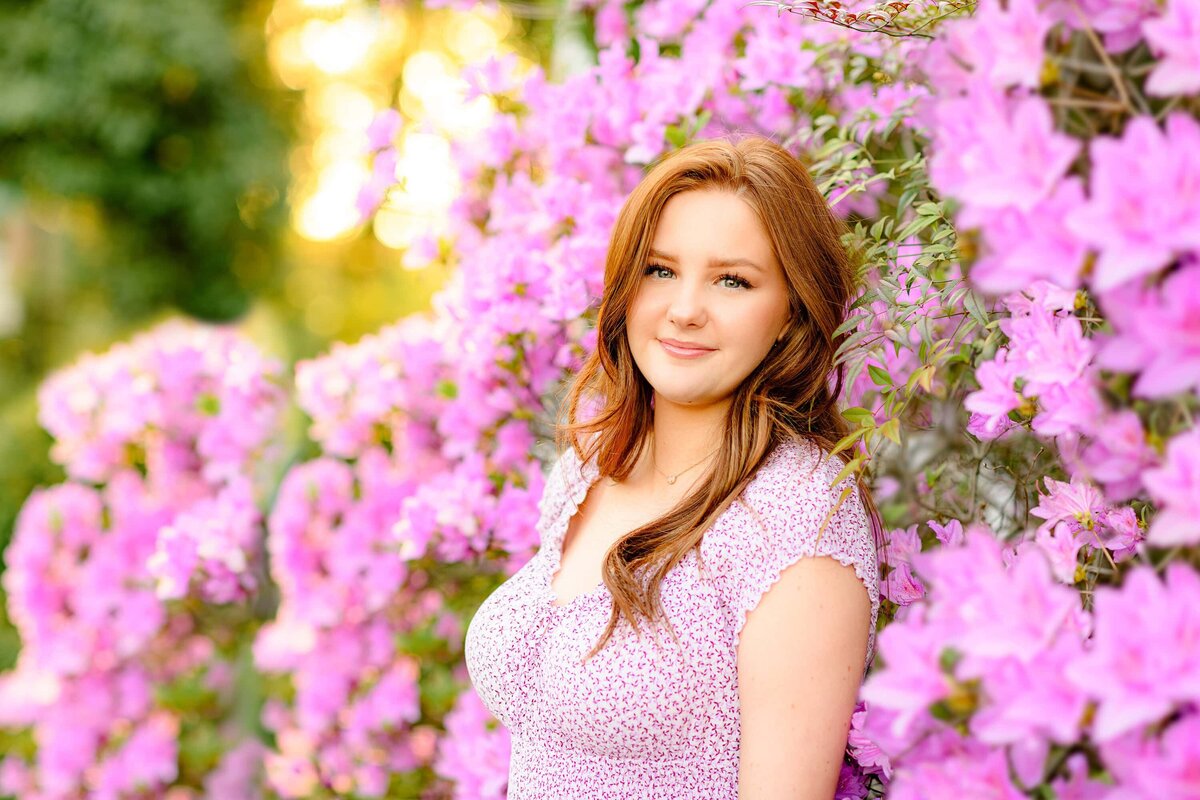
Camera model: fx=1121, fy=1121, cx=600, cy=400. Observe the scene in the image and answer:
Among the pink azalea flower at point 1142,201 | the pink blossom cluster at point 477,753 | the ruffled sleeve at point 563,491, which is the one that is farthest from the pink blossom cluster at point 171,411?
the pink azalea flower at point 1142,201

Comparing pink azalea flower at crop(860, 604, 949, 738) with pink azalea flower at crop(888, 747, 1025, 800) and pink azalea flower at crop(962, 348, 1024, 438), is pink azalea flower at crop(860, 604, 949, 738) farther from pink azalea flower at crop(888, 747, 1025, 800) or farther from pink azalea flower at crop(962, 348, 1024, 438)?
pink azalea flower at crop(962, 348, 1024, 438)

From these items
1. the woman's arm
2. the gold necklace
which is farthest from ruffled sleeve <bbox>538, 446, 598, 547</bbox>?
the woman's arm

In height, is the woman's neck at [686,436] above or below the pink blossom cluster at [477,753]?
above

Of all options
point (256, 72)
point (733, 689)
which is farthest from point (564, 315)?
point (256, 72)

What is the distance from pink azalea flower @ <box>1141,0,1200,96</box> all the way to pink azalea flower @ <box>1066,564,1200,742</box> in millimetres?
321

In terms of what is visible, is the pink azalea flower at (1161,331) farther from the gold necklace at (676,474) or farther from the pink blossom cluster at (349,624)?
the pink blossom cluster at (349,624)

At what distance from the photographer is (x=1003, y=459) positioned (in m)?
1.80

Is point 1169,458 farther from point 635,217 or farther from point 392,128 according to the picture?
point 392,128

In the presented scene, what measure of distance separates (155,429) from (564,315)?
1946 mm

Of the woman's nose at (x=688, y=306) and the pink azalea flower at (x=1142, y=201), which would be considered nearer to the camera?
the pink azalea flower at (x=1142, y=201)

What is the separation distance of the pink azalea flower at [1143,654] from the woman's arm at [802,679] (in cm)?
61

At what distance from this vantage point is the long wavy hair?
1513mm

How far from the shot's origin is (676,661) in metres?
1.43

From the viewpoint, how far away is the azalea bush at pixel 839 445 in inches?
29.9
